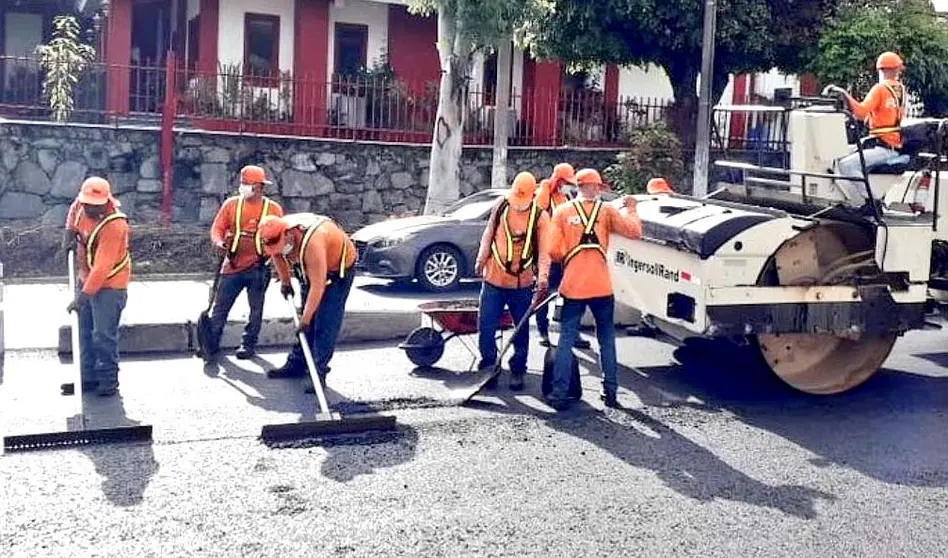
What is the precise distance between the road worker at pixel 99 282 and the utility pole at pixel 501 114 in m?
8.20

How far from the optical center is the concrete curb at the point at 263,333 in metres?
10.0

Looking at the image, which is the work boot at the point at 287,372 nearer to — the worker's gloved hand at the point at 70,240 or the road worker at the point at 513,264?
the road worker at the point at 513,264

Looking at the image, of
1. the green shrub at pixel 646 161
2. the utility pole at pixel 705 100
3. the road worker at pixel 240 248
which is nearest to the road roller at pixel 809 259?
the road worker at pixel 240 248

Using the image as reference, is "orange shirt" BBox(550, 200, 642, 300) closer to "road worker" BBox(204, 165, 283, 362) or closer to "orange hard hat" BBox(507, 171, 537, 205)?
"orange hard hat" BBox(507, 171, 537, 205)

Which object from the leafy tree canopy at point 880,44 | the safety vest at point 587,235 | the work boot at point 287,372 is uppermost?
the leafy tree canopy at point 880,44

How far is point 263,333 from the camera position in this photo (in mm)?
10461

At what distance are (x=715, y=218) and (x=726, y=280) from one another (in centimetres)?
48

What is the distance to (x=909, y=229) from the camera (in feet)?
28.9

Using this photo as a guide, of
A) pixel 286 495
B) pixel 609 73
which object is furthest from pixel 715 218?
pixel 609 73

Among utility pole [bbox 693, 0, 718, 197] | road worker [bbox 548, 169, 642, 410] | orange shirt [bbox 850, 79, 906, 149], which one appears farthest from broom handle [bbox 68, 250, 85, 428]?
utility pole [bbox 693, 0, 718, 197]

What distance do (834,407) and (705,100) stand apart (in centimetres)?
773

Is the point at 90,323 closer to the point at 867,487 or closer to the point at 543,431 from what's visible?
the point at 543,431

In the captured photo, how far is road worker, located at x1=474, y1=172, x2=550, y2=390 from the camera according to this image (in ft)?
29.9

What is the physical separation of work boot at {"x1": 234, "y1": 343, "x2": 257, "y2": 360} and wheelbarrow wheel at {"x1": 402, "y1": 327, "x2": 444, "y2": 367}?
136cm
